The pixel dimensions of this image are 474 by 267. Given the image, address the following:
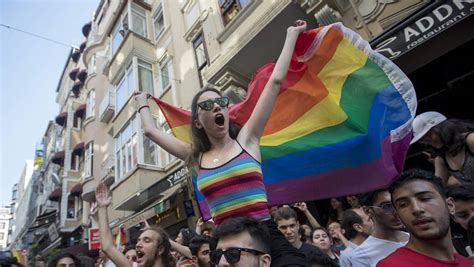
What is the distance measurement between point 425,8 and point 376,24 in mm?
1680

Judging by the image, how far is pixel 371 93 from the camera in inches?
114

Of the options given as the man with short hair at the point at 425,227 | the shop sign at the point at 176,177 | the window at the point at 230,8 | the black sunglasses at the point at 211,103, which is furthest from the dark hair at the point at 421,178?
the window at the point at 230,8

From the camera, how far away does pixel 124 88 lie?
578 inches

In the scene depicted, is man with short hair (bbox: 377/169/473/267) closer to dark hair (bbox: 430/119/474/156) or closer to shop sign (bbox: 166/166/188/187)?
dark hair (bbox: 430/119/474/156)

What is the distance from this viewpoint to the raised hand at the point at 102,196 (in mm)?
3006

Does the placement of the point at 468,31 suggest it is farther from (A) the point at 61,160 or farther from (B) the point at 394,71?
(A) the point at 61,160

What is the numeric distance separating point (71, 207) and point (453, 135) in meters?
26.4

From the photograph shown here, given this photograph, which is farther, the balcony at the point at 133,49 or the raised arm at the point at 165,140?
the balcony at the point at 133,49

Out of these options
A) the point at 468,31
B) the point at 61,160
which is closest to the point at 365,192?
the point at 468,31

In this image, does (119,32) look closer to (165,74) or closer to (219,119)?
(165,74)

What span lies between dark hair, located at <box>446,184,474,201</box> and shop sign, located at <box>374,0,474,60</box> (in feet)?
8.63

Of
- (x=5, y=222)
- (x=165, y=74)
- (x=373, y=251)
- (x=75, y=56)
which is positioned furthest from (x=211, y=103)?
(x=5, y=222)

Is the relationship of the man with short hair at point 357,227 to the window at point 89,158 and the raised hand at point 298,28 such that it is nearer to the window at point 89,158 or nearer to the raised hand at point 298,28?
the raised hand at point 298,28

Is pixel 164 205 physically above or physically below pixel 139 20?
below
